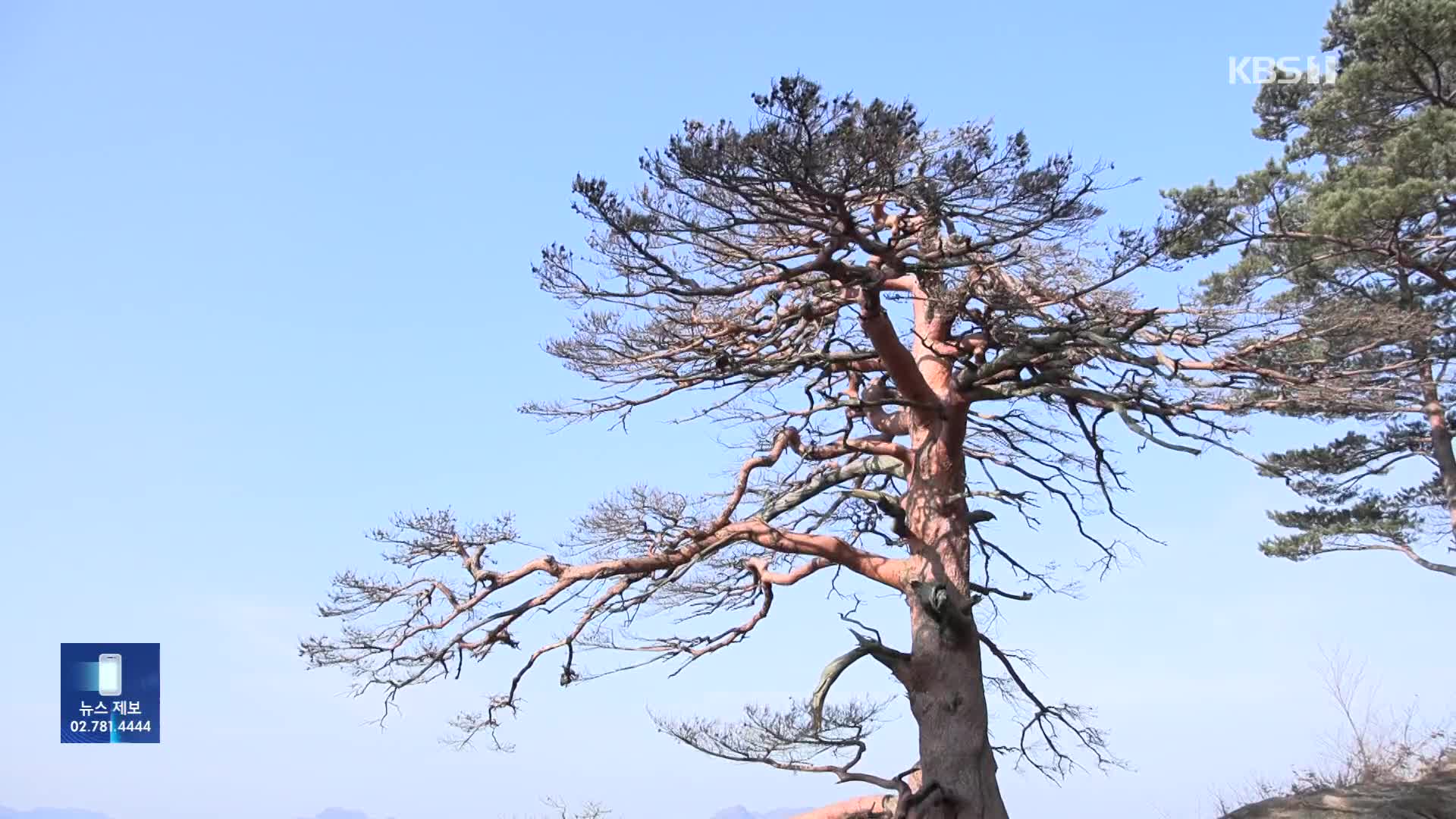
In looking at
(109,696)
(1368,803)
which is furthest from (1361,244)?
(109,696)

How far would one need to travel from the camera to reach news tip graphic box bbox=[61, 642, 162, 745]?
36.6 ft

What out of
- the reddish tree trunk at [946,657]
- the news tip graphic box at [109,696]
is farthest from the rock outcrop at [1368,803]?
the news tip graphic box at [109,696]

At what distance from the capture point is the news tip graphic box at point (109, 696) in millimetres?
11156

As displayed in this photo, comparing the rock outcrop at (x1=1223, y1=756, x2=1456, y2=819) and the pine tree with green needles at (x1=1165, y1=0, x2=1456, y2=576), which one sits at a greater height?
the pine tree with green needles at (x1=1165, y1=0, x2=1456, y2=576)

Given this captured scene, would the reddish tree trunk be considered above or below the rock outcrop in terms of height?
above

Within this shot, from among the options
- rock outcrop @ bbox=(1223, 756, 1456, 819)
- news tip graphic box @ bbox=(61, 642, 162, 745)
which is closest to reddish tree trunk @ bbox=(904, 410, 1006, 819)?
rock outcrop @ bbox=(1223, 756, 1456, 819)

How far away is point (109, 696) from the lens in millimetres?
11219

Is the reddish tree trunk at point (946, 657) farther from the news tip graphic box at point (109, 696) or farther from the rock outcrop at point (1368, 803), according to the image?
the news tip graphic box at point (109, 696)

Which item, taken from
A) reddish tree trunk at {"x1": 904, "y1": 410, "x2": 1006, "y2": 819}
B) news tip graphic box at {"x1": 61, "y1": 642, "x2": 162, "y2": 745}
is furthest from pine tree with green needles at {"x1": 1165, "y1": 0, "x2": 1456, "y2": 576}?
news tip graphic box at {"x1": 61, "y1": 642, "x2": 162, "y2": 745}

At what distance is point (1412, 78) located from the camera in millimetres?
11820

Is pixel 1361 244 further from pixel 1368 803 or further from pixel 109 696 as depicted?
pixel 109 696

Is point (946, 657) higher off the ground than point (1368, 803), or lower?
higher

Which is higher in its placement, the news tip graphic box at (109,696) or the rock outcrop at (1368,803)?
the news tip graphic box at (109,696)

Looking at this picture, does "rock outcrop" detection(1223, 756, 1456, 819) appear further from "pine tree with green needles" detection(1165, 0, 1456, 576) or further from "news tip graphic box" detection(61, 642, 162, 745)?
"news tip graphic box" detection(61, 642, 162, 745)
